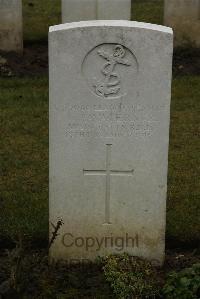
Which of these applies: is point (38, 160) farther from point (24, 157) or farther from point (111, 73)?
point (111, 73)

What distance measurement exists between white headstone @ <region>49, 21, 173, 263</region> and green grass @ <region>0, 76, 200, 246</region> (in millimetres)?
563

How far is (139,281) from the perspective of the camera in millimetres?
5035

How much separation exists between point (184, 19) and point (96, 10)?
1.57 metres

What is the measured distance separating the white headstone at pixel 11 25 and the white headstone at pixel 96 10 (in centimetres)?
80

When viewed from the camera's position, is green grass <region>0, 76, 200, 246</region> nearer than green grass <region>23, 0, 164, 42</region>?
Yes

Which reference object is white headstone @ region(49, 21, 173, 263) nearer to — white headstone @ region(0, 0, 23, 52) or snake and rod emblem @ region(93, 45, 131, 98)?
snake and rod emblem @ region(93, 45, 131, 98)

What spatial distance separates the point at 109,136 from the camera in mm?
5191

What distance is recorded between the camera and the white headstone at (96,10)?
1031cm

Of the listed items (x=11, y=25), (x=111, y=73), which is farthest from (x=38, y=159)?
(x=11, y=25)

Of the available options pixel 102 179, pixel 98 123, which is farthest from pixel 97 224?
pixel 98 123

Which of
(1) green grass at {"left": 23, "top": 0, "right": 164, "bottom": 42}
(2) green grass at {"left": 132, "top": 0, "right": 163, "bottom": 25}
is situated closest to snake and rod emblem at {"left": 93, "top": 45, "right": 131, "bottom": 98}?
(1) green grass at {"left": 23, "top": 0, "right": 164, "bottom": 42}

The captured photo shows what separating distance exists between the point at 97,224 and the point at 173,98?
4637 mm

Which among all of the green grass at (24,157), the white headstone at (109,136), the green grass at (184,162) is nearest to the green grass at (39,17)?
the green grass at (24,157)

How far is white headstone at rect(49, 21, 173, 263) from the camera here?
16.5ft
